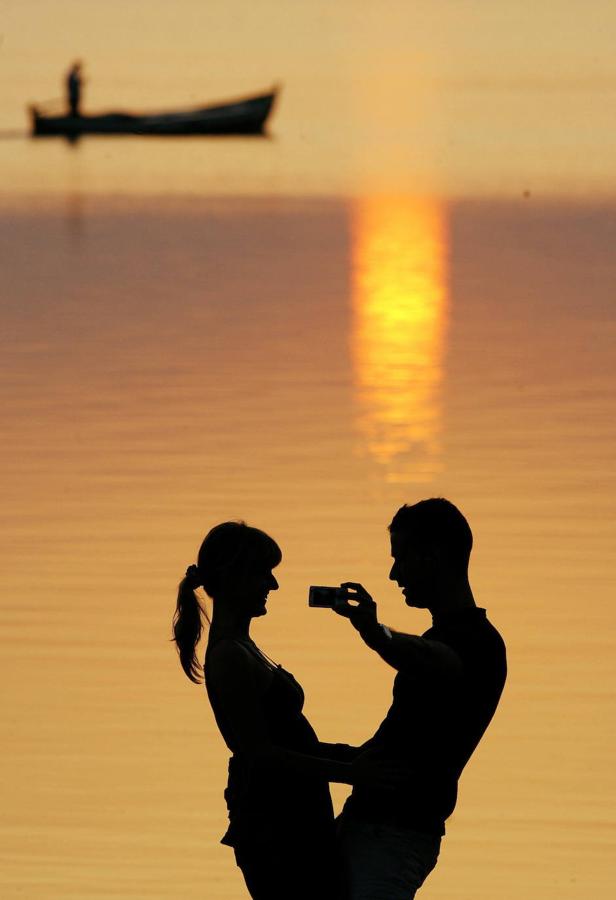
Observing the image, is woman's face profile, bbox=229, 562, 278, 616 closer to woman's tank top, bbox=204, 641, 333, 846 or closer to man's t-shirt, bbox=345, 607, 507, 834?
woman's tank top, bbox=204, 641, 333, 846

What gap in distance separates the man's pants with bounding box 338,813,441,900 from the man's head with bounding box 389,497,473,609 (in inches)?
18.4

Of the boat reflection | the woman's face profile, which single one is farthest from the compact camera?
the boat reflection

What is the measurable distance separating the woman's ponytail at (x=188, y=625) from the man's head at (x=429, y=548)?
0.53 metres

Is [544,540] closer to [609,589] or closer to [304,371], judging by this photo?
[609,589]

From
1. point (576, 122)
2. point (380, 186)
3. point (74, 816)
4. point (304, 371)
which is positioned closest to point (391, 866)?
point (74, 816)

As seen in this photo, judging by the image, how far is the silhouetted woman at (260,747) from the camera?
17.7 ft

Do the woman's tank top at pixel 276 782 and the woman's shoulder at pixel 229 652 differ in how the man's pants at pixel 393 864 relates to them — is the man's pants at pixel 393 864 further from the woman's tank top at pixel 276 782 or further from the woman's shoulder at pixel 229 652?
the woman's shoulder at pixel 229 652

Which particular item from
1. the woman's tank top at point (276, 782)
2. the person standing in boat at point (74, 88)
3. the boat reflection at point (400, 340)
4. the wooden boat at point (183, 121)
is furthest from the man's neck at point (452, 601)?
the wooden boat at point (183, 121)

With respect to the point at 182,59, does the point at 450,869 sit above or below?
below

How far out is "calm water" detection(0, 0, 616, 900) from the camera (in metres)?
8.61

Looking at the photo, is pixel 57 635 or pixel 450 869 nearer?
pixel 450 869

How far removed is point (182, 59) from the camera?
178750mm

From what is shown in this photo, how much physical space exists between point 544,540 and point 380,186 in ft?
164

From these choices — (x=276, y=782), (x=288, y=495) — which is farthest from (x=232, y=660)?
(x=288, y=495)
